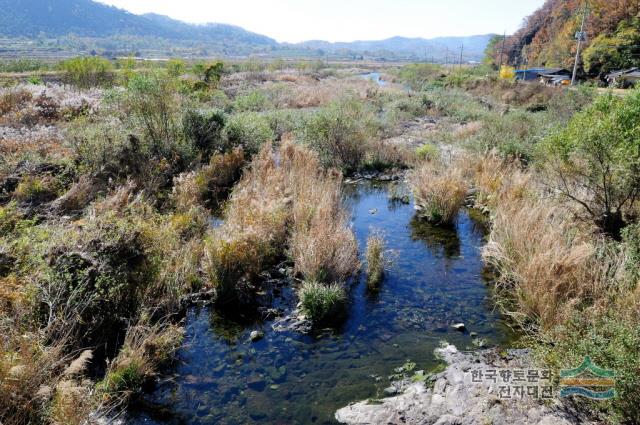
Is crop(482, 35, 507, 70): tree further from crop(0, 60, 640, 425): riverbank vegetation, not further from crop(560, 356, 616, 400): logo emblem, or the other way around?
crop(560, 356, 616, 400): logo emblem

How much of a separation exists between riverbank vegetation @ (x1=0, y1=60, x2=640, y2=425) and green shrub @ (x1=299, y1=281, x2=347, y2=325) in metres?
0.03

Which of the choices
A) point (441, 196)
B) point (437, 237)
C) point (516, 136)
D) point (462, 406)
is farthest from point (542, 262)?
point (516, 136)

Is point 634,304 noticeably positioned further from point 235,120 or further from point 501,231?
point 235,120

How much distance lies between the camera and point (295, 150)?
14.9 metres

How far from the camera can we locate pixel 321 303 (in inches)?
299

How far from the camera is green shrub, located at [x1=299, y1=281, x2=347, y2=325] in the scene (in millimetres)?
7566

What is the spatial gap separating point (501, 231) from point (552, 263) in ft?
7.62

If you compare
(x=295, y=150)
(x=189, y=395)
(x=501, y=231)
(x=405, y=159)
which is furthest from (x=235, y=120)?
(x=189, y=395)

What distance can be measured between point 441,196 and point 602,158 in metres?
4.24

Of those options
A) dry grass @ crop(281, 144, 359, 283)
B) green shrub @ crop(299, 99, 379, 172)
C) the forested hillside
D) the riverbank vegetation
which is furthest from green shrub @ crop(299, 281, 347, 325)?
the forested hillside

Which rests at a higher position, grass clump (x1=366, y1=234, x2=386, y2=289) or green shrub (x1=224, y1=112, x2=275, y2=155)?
green shrub (x1=224, y1=112, x2=275, y2=155)

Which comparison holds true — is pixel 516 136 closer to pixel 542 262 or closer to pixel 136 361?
pixel 542 262

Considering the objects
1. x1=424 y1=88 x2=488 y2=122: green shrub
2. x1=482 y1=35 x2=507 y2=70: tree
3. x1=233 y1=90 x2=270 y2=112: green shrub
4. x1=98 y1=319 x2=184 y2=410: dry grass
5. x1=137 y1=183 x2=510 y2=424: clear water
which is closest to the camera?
x1=98 y1=319 x2=184 y2=410: dry grass

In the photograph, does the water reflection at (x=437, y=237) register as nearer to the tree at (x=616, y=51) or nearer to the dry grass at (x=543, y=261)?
the dry grass at (x=543, y=261)
